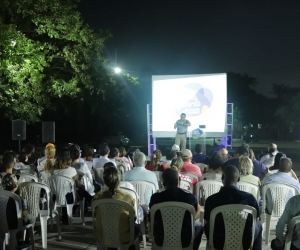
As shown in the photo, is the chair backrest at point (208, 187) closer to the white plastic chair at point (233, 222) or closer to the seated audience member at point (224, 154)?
the white plastic chair at point (233, 222)

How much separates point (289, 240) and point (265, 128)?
52.8 metres

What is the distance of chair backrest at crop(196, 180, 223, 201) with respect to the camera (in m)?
5.59

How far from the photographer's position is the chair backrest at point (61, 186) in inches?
236

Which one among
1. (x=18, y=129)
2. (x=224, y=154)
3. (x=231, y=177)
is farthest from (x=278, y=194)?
(x=18, y=129)

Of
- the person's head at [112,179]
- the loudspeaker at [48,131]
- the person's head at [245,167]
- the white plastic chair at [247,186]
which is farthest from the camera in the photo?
the loudspeaker at [48,131]

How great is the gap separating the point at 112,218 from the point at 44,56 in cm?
1102

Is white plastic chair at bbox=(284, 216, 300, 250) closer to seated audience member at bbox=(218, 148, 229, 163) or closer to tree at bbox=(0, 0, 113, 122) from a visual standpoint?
seated audience member at bbox=(218, 148, 229, 163)

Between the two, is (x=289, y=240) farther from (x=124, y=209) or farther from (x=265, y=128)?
(x=265, y=128)

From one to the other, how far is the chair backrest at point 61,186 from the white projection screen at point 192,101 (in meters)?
9.58

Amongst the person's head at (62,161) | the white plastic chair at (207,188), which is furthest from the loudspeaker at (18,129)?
the white plastic chair at (207,188)

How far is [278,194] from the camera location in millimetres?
5316

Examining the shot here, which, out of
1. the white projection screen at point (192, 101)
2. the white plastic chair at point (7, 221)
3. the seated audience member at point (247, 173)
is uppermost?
the white projection screen at point (192, 101)

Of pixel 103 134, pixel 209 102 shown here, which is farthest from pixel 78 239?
pixel 103 134

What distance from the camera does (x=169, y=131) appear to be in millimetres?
15641
